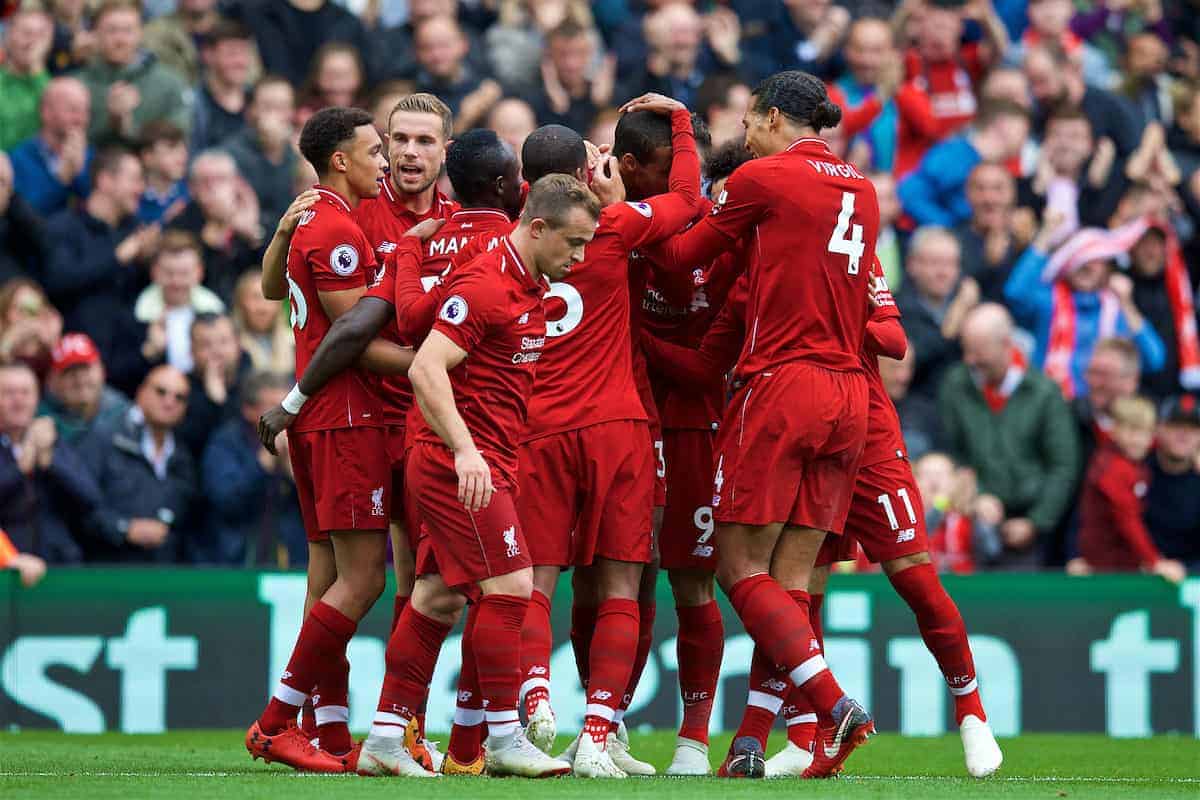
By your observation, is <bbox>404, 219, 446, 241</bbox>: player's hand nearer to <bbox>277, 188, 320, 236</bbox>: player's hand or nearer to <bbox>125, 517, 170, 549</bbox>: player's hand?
<bbox>277, 188, 320, 236</bbox>: player's hand

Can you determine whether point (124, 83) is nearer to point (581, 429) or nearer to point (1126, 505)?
point (581, 429)

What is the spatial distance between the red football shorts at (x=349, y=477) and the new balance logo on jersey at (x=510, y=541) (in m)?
0.93

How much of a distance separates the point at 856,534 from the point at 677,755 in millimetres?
1308

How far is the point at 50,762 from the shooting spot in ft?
31.7

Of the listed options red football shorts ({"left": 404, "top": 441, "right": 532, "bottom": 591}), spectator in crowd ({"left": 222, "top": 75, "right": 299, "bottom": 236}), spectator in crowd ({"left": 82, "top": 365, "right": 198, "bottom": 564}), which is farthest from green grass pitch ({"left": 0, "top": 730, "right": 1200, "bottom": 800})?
spectator in crowd ({"left": 222, "top": 75, "right": 299, "bottom": 236})

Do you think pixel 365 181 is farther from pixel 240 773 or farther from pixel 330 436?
pixel 240 773

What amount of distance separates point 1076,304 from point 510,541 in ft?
28.8

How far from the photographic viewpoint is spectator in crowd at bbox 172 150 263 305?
1459 cm

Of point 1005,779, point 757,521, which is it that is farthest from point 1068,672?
point 757,521

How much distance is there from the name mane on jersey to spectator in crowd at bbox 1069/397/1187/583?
215 inches

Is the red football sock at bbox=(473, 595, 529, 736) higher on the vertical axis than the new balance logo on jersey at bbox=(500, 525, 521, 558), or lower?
lower

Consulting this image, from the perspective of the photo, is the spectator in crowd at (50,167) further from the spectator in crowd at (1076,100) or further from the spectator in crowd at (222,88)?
the spectator in crowd at (1076,100)

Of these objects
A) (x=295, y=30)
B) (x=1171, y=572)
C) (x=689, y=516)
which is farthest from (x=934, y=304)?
(x=689, y=516)

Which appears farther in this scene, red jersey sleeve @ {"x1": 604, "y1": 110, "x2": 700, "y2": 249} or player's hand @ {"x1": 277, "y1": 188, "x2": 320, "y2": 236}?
player's hand @ {"x1": 277, "y1": 188, "x2": 320, "y2": 236}
